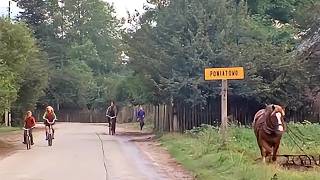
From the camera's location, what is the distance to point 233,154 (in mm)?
17312

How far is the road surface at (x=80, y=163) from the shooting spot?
15.9m

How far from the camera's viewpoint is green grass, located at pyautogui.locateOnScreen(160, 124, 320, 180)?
13680mm

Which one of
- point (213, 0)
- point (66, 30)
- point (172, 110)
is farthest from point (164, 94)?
point (66, 30)

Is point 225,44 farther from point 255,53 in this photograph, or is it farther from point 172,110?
point 172,110

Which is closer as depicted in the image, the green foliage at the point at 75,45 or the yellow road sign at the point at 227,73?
the yellow road sign at the point at 227,73

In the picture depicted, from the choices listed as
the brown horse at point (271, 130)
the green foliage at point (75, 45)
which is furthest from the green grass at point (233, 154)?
the green foliage at point (75, 45)

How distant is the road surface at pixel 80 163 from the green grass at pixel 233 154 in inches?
48.5

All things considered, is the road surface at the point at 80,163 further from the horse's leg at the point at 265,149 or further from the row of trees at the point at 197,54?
the row of trees at the point at 197,54

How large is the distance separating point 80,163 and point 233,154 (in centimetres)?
463

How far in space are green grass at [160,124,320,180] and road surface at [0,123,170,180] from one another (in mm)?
1231

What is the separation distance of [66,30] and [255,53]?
6971cm

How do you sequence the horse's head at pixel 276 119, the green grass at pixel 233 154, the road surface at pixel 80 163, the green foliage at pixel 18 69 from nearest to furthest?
the green grass at pixel 233 154, the road surface at pixel 80 163, the horse's head at pixel 276 119, the green foliage at pixel 18 69

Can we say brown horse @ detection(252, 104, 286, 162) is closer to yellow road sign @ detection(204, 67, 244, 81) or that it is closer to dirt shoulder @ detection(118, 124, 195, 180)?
yellow road sign @ detection(204, 67, 244, 81)

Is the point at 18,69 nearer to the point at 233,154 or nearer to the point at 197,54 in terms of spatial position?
the point at 197,54
